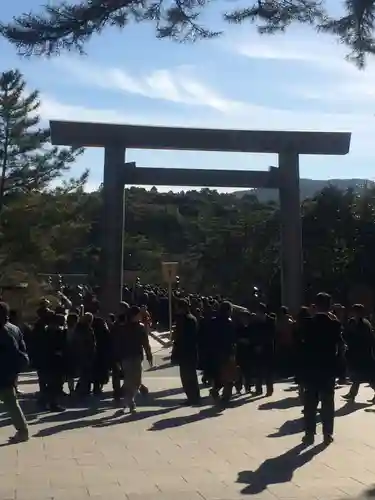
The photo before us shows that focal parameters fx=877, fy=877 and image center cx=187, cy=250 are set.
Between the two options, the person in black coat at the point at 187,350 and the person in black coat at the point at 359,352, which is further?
the person in black coat at the point at 359,352

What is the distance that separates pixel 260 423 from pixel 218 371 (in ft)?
7.17

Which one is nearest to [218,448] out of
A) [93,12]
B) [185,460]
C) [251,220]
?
[185,460]

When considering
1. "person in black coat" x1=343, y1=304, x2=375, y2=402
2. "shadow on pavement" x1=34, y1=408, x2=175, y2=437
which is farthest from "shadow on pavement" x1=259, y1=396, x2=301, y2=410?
"shadow on pavement" x1=34, y1=408, x2=175, y2=437

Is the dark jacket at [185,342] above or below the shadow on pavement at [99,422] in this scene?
above

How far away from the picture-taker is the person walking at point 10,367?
9.70 m

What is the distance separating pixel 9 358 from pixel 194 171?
12.5m

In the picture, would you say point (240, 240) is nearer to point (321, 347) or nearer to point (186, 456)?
point (321, 347)

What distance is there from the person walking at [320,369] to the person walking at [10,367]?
3.19 meters

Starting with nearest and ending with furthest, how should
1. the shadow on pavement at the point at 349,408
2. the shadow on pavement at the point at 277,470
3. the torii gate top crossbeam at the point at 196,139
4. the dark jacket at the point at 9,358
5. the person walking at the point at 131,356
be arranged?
the shadow on pavement at the point at 277,470 → the dark jacket at the point at 9,358 → the shadow on pavement at the point at 349,408 → the person walking at the point at 131,356 → the torii gate top crossbeam at the point at 196,139

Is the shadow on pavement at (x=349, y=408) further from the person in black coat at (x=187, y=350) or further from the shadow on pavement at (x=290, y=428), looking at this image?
the person in black coat at (x=187, y=350)

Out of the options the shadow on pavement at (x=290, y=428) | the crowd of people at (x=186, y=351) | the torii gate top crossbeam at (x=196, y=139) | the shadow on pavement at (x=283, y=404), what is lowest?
the shadow on pavement at (x=283, y=404)

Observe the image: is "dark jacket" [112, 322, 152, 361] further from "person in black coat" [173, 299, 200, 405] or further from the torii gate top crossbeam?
the torii gate top crossbeam

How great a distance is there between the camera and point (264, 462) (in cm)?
881

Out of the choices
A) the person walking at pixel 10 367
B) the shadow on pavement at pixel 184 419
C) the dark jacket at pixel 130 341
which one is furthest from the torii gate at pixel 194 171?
the person walking at pixel 10 367
